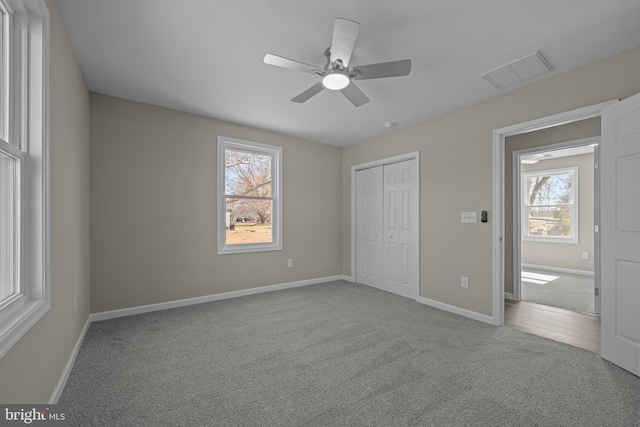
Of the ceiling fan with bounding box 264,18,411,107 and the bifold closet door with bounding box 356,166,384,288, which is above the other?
the ceiling fan with bounding box 264,18,411,107

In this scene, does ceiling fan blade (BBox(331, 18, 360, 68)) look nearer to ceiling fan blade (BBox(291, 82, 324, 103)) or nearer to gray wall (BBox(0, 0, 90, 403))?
ceiling fan blade (BBox(291, 82, 324, 103))

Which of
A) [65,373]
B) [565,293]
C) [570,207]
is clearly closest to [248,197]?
[65,373]

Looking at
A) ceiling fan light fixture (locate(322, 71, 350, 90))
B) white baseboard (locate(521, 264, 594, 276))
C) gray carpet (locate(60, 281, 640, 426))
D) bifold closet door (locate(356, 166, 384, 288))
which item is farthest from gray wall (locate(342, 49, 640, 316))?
white baseboard (locate(521, 264, 594, 276))

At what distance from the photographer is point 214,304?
3861mm

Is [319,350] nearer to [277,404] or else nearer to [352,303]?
[277,404]

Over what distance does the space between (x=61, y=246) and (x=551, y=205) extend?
27.0 ft

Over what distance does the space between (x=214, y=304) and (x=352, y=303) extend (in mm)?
1834

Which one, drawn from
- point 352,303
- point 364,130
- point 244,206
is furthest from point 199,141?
point 352,303

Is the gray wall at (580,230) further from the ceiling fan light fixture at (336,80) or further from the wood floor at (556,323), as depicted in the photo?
the ceiling fan light fixture at (336,80)

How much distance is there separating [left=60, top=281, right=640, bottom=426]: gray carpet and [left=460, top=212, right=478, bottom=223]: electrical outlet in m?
1.15

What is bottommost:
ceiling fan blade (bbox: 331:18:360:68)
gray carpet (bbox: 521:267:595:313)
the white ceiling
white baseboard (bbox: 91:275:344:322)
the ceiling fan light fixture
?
gray carpet (bbox: 521:267:595:313)

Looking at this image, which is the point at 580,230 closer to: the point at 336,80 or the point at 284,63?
the point at 336,80

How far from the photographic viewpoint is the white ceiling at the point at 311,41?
6.37ft

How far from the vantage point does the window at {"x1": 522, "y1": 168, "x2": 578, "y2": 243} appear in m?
6.16
